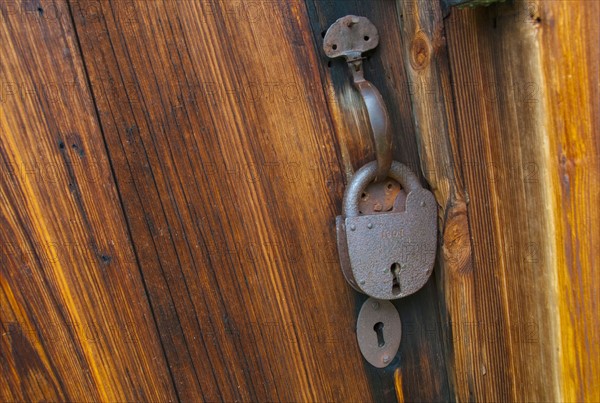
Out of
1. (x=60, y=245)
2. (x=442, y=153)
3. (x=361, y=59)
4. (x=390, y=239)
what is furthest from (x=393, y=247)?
(x=60, y=245)

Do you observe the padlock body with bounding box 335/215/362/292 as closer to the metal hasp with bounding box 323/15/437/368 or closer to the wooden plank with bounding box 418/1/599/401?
the metal hasp with bounding box 323/15/437/368

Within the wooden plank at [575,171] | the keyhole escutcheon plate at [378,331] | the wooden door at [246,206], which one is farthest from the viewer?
the keyhole escutcheon plate at [378,331]

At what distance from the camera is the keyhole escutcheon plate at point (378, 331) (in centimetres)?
81

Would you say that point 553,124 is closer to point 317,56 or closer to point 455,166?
point 455,166

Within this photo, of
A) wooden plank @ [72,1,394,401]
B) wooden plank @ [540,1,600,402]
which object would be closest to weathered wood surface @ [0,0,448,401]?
wooden plank @ [72,1,394,401]

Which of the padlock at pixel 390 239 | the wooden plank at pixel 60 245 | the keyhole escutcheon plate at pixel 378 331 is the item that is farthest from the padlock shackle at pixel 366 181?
the wooden plank at pixel 60 245

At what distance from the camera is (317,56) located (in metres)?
0.74

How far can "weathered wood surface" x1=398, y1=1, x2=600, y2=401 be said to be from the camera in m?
0.60

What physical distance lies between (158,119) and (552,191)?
0.49 metres

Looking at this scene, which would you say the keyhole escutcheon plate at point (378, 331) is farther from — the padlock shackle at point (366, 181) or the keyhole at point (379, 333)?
the padlock shackle at point (366, 181)

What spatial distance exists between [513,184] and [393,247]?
0.54ft

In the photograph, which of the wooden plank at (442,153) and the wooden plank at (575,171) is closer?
the wooden plank at (575,171)

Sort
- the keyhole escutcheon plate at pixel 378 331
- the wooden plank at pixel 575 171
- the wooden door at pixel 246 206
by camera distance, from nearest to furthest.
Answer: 1. the wooden plank at pixel 575 171
2. the wooden door at pixel 246 206
3. the keyhole escutcheon plate at pixel 378 331

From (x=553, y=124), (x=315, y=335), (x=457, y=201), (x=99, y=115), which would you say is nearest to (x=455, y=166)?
(x=457, y=201)
